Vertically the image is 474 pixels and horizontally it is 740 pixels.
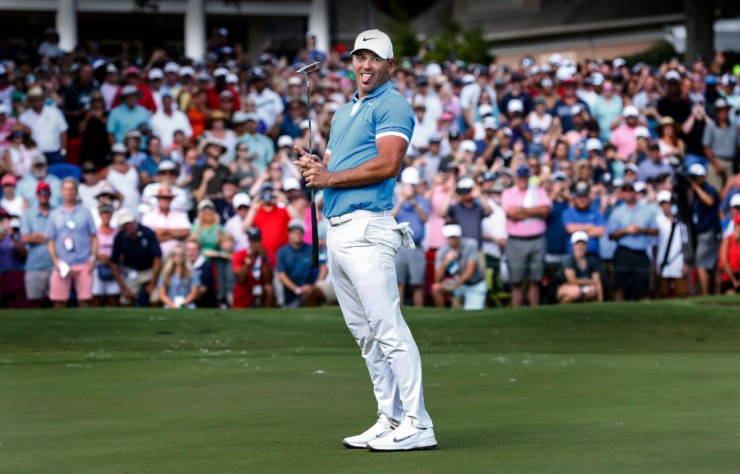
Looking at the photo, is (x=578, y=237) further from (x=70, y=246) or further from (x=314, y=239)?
(x=314, y=239)

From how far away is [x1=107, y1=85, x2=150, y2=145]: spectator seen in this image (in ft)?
66.0

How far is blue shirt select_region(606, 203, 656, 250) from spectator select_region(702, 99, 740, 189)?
11.3 ft

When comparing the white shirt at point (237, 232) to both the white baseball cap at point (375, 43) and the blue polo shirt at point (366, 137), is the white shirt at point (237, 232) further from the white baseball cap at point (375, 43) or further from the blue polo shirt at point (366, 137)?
the white baseball cap at point (375, 43)

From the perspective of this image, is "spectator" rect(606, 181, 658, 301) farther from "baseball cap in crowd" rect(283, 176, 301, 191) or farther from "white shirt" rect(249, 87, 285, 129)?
"white shirt" rect(249, 87, 285, 129)

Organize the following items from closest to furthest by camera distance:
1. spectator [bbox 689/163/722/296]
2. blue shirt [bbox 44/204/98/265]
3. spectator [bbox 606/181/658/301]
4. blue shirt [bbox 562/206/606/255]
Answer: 1. blue shirt [bbox 44/204/98/265]
2. spectator [bbox 606/181/658/301]
3. blue shirt [bbox 562/206/606/255]
4. spectator [bbox 689/163/722/296]

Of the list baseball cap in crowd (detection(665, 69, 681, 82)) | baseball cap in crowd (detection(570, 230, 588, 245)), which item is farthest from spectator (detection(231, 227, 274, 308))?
baseball cap in crowd (detection(665, 69, 681, 82))

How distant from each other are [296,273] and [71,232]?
2.80 metres

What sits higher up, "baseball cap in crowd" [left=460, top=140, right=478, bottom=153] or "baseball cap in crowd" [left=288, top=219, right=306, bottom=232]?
"baseball cap in crowd" [left=460, top=140, right=478, bottom=153]

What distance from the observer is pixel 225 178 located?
1919 centimetres

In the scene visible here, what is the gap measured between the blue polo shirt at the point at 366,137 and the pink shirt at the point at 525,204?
Answer: 12.0m

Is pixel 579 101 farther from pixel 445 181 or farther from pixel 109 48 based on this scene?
pixel 109 48

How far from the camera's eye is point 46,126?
19594 millimetres

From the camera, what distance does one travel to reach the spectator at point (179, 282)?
1736 centimetres

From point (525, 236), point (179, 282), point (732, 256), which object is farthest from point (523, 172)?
point (179, 282)
